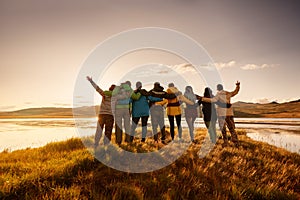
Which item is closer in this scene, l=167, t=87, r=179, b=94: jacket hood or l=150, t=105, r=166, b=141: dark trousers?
l=167, t=87, r=179, b=94: jacket hood

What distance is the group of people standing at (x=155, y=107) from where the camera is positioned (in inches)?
381

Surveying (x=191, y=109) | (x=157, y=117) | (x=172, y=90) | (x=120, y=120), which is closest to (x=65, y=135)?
(x=157, y=117)

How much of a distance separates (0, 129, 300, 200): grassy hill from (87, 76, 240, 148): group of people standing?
7.36ft

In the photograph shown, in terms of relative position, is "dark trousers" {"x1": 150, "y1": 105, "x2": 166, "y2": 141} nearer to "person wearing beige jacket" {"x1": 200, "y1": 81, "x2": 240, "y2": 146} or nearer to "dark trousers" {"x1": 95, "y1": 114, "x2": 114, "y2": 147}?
"person wearing beige jacket" {"x1": 200, "y1": 81, "x2": 240, "y2": 146}

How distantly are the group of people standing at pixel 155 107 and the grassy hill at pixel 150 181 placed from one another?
224cm

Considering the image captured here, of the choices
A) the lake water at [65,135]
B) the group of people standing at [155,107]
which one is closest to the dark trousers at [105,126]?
the group of people standing at [155,107]

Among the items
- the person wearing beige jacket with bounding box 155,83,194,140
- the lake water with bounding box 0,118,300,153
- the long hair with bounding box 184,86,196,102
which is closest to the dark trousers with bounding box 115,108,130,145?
the person wearing beige jacket with bounding box 155,83,194,140

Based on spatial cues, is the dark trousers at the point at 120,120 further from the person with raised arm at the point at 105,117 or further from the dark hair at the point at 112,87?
the dark hair at the point at 112,87

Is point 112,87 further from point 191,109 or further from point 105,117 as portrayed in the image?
point 191,109

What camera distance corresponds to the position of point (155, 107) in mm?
11547

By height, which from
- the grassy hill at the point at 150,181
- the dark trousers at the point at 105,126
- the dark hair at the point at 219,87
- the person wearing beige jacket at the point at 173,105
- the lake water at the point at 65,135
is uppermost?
the dark hair at the point at 219,87

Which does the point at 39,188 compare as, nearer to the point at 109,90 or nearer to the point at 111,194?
the point at 111,194

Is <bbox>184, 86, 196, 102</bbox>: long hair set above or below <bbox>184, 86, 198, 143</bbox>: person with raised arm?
above

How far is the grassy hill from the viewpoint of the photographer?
5.29 m
